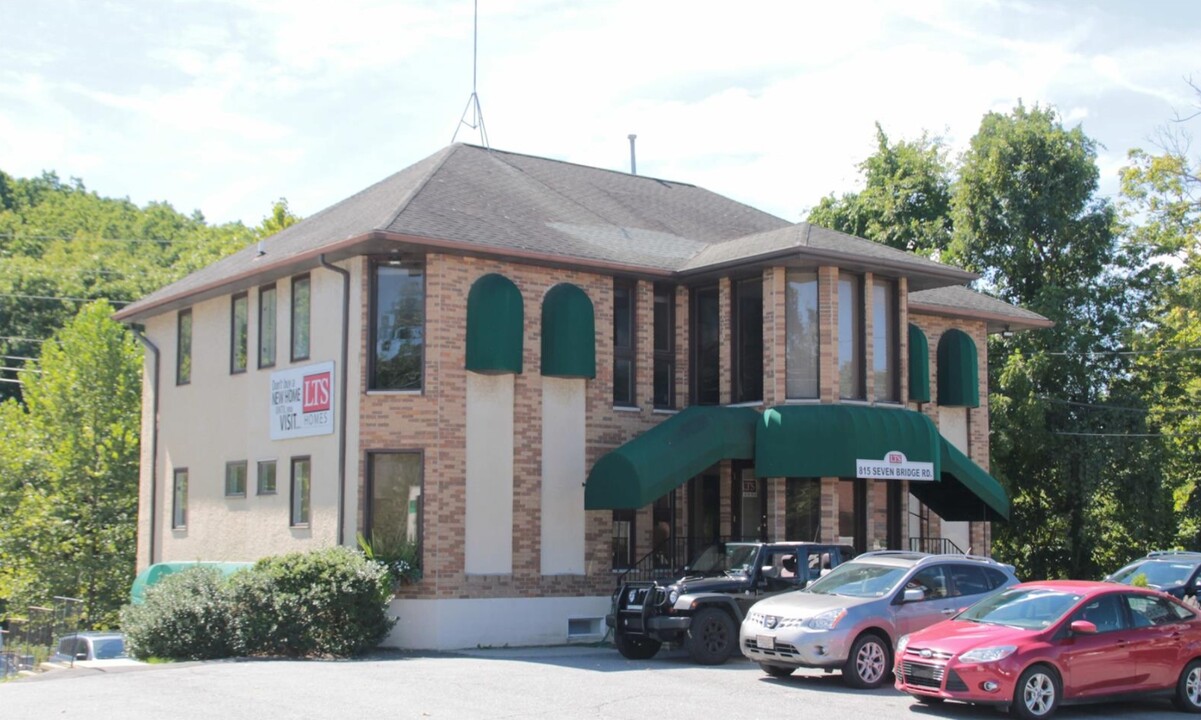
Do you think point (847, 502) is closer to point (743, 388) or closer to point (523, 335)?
point (743, 388)

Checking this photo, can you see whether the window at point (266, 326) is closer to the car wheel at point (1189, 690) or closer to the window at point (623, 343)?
the window at point (623, 343)

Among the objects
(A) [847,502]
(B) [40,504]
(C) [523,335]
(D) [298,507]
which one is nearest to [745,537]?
(A) [847,502]

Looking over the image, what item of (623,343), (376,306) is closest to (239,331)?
(376,306)

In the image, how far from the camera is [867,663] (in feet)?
52.0

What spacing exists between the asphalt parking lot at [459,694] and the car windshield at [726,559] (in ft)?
4.74

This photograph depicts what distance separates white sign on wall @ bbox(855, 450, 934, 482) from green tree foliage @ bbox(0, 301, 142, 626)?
872 inches

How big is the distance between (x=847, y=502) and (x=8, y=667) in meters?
15.8

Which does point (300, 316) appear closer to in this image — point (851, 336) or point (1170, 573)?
point (851, 336)

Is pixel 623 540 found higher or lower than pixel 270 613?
higher

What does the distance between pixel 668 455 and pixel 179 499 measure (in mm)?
11975

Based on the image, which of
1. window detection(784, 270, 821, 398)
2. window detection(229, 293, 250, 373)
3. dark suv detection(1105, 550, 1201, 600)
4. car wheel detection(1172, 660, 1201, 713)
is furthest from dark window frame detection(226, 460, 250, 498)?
car wheel detection(1172, 660, 1201, 713)

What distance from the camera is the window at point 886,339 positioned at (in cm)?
2427

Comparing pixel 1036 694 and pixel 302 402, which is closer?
pixel 1036 694

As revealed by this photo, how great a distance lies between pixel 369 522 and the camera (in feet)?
71.4
